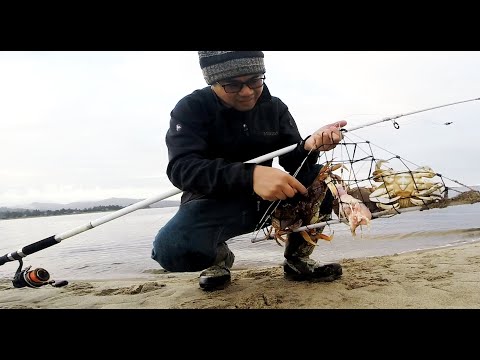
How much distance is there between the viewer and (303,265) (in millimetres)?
3188

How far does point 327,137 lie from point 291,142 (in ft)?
2.15

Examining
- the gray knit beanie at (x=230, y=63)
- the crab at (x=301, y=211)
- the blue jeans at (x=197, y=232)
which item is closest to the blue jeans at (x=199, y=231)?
the blue jeans at (x=197, y=232)

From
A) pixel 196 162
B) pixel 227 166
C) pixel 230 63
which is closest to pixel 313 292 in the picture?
pixel 227 166

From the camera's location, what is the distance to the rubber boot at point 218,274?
10.2 feet

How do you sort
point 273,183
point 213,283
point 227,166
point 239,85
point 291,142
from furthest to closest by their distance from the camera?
point 291,142 < point 213,283 < point 239,85 < point 227,166 < point 273,183

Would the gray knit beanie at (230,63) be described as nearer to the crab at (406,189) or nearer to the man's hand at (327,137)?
the man's hand at (327,137)

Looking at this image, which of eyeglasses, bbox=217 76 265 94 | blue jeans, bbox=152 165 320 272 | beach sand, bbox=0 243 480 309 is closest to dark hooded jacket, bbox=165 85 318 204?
blue jeans, bbox=152 165 320 272

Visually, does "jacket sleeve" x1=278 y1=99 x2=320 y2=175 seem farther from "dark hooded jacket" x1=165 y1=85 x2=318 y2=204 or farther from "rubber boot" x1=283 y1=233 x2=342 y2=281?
"rubber boot" x1=283 y1=233 x2=342 y2=281

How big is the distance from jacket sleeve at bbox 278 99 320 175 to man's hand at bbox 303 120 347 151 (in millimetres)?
235

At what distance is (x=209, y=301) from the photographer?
2756 millimetres

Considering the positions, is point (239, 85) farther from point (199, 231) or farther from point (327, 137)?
point (199, 231)
